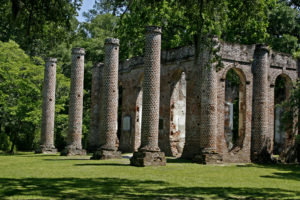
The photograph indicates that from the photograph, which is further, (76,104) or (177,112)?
(177,112)

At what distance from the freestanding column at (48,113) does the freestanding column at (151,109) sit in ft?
34.4

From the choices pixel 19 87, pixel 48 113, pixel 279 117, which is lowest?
pixel 48 113

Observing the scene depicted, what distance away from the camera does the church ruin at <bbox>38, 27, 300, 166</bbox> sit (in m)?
17.7

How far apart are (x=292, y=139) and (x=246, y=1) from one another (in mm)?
14361

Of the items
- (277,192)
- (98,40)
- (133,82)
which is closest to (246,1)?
(277,192)

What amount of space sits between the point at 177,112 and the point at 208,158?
6.51 m

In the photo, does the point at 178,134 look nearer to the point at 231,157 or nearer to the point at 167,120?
the point at 167,120

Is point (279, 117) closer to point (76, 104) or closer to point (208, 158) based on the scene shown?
point (208, 158)

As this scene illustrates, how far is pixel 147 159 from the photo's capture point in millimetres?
16469

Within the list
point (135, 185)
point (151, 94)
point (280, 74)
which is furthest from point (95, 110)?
point (135, 185)

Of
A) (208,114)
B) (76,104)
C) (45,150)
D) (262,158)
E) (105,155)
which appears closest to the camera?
(105,155)

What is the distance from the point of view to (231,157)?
70.1 feet

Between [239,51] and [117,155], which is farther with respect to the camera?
[239,51]

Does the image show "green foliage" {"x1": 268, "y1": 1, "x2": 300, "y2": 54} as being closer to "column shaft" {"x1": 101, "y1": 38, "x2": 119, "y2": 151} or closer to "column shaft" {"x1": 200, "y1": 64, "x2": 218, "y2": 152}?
"column shaft" {"x1": 200, "y1": 64, "x2": 218, "y2": 152}
